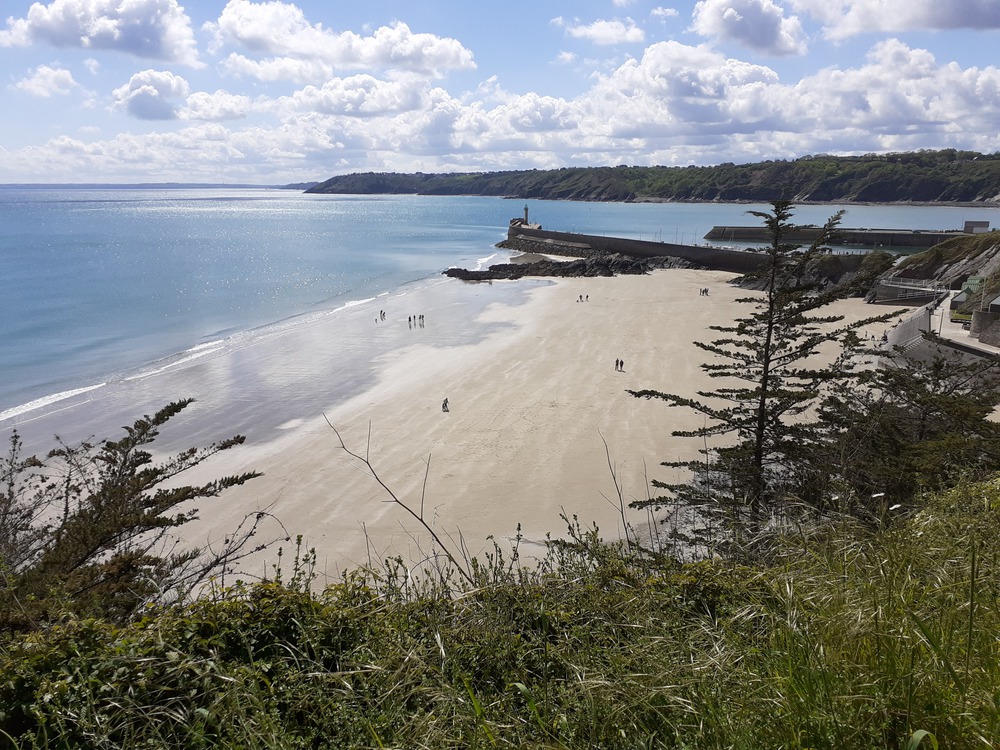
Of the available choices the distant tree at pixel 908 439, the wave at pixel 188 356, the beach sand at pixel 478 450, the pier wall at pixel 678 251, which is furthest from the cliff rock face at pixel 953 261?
the wave at pixel 188 356

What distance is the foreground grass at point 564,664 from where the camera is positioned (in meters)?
2.39

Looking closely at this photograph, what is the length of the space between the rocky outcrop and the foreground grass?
179 ft

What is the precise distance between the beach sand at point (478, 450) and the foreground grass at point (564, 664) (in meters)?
2.86

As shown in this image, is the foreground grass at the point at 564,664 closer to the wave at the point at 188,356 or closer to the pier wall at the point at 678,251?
the wave at the point at 188,356

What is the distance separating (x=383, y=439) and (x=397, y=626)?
15.6 m

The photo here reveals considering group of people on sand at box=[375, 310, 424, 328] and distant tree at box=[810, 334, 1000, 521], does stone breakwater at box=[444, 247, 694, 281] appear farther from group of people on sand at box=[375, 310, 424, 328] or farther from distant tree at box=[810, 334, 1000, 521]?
distant tree at box=[810, 334, 1000, 521]

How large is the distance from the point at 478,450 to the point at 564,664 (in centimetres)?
1463

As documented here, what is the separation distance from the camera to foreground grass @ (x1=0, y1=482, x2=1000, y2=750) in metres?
2.39

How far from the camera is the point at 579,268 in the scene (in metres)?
61.2

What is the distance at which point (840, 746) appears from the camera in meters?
2.21

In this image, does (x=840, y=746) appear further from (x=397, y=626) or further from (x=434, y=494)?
(x=434, y=494)

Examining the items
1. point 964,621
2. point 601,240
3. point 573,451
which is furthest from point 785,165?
point 964,621

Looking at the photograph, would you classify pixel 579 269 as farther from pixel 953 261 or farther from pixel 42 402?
pixel 42 402

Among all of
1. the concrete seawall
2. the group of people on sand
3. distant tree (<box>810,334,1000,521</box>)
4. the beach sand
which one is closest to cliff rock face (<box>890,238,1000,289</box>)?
the concrete seawall
